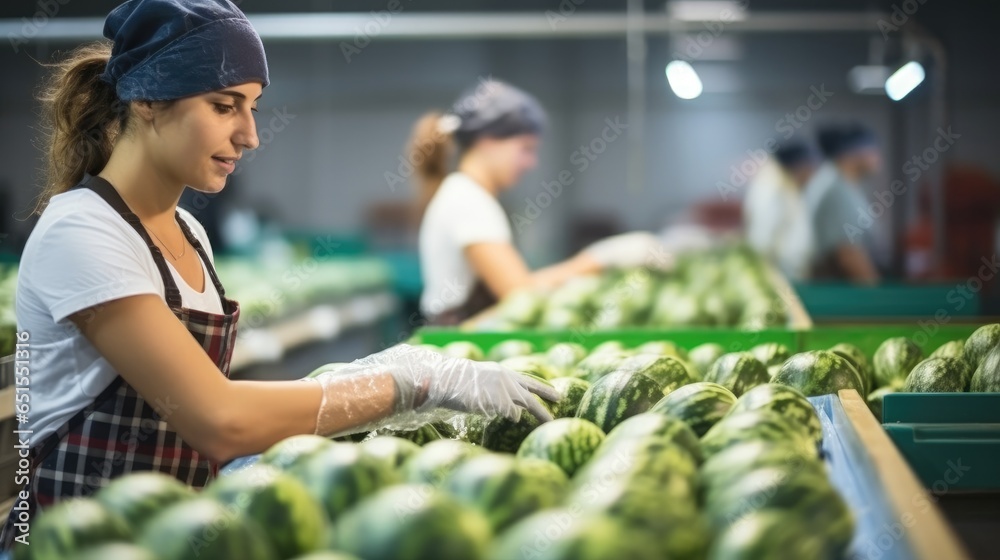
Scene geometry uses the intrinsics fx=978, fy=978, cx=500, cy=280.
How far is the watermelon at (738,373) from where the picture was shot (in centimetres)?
201

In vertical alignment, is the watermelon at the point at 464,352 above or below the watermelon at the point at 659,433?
below

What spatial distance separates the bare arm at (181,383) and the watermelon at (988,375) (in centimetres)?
128

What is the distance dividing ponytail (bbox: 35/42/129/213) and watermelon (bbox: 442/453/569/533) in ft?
3.76

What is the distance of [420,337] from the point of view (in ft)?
10.0

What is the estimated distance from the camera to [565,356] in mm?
2443

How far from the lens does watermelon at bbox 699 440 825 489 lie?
3.85 feet

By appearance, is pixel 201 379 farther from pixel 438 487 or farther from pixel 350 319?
pixel 350 319

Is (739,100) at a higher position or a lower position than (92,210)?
lower

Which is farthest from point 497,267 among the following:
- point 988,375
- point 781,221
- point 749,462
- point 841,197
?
point 841,197

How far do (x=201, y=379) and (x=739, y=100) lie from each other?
28.3ft

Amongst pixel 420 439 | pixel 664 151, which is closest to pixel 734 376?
pixel 420 439

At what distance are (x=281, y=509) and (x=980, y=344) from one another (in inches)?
59.6

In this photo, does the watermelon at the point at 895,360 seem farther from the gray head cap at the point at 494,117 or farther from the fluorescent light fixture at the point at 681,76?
the fluorescent light fixture at the point at 681,76

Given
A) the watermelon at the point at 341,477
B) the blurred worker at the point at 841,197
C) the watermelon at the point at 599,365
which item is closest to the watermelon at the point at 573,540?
the watermelon at the point at 341,477
